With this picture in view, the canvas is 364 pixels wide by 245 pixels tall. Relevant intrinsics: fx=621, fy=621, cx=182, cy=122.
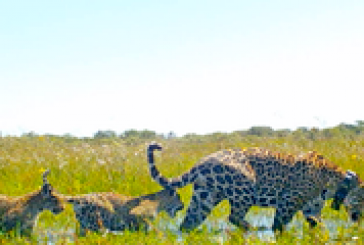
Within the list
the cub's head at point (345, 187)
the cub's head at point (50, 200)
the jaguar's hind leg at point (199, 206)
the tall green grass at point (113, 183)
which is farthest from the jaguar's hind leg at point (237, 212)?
the cub's head at point (50, 200)

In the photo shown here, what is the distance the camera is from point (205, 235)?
7109 millimetres

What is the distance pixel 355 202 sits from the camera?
334 inches

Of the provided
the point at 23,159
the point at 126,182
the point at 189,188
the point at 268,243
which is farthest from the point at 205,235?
the point at 23,159

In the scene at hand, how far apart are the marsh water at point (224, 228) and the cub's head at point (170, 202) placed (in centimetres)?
11

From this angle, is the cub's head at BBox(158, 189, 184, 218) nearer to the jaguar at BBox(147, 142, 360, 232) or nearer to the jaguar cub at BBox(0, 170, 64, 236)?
the jaguar at BBox(147, 142, 360, 232)

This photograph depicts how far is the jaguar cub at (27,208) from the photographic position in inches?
317

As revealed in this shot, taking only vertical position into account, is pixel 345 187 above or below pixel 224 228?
above

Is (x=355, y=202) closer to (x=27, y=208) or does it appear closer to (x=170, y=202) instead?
(x=170, y=202)

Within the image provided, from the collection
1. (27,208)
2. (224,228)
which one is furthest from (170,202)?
(27,208)

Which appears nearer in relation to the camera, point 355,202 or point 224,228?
point 224,228

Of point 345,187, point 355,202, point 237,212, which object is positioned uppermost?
point 345,187

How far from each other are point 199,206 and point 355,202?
218cm

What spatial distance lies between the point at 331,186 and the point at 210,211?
189 cm

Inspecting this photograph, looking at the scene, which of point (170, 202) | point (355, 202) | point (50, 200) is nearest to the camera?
point (170, 202)
